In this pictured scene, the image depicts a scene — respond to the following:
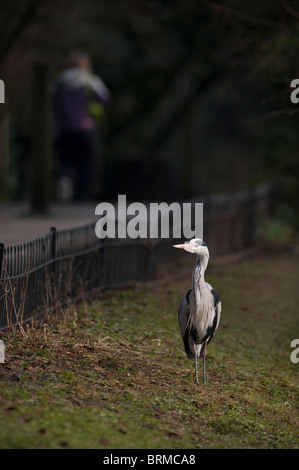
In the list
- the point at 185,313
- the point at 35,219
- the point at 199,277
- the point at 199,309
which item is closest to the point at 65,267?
the point at 185,313

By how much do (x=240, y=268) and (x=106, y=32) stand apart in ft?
36.5

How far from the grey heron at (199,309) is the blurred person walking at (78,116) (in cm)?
906

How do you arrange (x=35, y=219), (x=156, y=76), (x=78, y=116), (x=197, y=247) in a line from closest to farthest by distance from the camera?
(x=197, y=247)
(x=35, y=219)
(x=78, y=116)
(x=156, y=76)

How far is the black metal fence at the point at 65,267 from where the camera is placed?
8.70 metres

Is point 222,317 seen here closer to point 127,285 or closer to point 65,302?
point 127,285

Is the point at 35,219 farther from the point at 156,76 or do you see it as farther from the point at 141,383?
the point at 156,76

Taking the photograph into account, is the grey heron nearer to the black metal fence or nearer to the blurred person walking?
the black metal fence

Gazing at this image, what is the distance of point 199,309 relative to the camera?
8.30m

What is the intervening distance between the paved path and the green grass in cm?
166

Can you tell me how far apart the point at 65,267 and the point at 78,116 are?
7.42 meters

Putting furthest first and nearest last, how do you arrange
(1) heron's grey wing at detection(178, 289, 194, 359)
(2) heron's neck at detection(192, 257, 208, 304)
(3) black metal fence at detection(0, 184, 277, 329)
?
1. (3) black metal fence at detection(0, 184, 277, 329)
2. (1) heron's grey wing at detection(178, 289, 194, 359)
3. (2) heron's neck at detection(192, 257, 208, 304)

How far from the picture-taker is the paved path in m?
12.6

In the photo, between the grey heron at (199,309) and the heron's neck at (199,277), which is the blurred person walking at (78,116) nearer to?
the grey heron at (199,309)

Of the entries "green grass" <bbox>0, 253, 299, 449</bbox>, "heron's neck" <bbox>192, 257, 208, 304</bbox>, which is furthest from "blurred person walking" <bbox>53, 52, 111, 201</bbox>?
"heron's neck" <bbox>192, 257, 208, 304</bbox>
